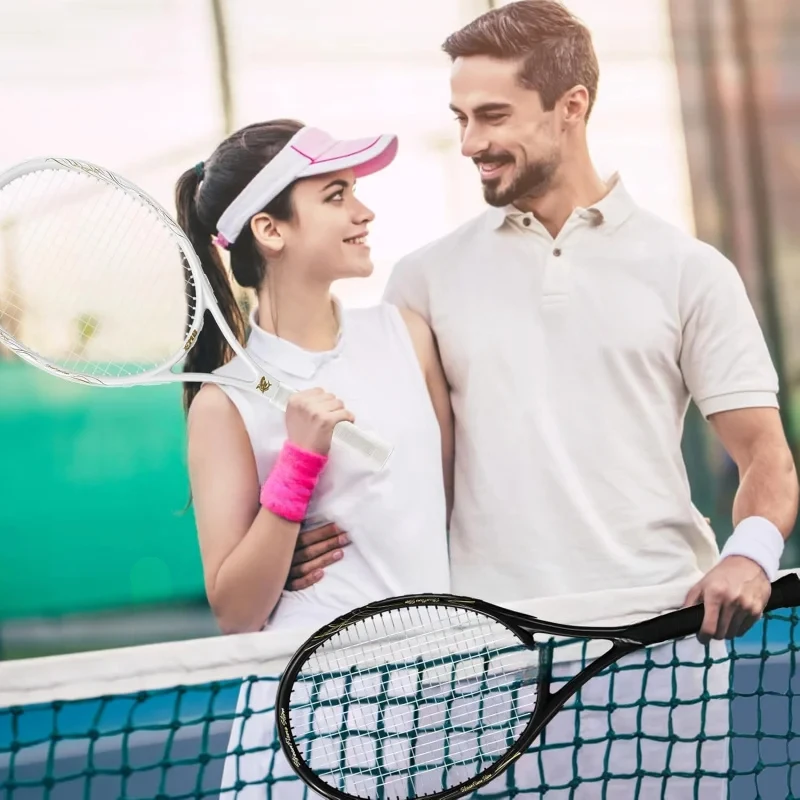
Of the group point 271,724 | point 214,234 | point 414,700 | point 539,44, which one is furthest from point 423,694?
point 539,44

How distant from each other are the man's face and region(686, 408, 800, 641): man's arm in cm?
52

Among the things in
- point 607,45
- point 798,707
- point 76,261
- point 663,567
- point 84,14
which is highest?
point 84,14

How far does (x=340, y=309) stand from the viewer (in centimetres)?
174

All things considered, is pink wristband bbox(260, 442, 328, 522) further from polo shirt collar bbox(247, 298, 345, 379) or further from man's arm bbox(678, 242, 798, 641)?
man's arm bbox(678, 242, 798, 641)

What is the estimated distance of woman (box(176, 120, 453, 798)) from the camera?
164cm

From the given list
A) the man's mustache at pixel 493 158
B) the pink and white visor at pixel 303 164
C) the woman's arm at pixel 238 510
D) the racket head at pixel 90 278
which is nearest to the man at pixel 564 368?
the man's mustache at pixel 493 158

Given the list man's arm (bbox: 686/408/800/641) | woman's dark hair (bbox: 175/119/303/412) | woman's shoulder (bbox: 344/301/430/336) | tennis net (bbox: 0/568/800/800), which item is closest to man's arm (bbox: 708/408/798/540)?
man's arm (bbox: 686/408/800/641)

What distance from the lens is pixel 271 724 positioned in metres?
1.54

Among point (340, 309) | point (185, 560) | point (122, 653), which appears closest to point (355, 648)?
point (122, 653)

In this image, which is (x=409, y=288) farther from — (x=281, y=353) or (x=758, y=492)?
(x=758, y=492)

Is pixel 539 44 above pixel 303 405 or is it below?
above

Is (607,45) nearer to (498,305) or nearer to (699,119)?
(699,119)

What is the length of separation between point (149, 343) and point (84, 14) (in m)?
0.59

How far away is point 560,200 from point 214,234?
595mm
